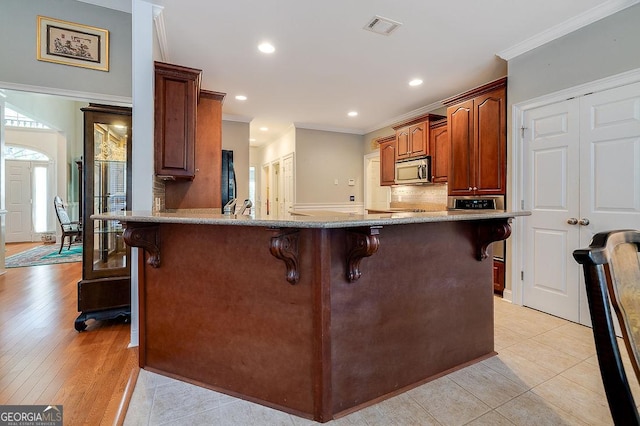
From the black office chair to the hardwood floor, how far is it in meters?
1.85

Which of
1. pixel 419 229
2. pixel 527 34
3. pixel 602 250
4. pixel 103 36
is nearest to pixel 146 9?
pixel 103 36

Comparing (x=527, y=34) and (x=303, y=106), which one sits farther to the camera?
(x=303, y=106)

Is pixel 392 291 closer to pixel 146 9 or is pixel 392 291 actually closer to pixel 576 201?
pixel 576 201

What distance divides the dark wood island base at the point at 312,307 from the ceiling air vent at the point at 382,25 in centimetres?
183

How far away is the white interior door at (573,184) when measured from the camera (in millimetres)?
2328

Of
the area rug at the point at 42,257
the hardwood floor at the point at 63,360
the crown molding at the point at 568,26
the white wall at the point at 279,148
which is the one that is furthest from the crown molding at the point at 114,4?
the area rug at the point at 42,257

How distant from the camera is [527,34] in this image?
2729mm

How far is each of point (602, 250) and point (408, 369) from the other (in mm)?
1355

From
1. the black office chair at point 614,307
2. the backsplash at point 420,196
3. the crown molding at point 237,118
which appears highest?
the crown molding at point 237,118

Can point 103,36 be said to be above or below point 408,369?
above

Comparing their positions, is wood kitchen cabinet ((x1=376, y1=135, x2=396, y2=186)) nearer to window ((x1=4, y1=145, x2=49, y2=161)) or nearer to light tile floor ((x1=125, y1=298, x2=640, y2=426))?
light tile floor ((x1=125, y1=298, x2=640, y2=426))

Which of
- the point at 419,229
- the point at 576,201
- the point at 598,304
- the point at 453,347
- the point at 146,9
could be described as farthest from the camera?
the point at 576,201

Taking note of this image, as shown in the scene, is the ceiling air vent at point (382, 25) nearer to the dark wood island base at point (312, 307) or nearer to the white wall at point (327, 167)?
the dark wood island base at point (312, 307)

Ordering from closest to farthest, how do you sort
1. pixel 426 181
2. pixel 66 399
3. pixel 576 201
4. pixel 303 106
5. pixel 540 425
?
pixel 540 425, pixel 66 399, pixel 576 201, pixel 426 181, pixel 303 106
